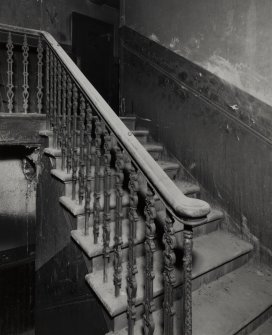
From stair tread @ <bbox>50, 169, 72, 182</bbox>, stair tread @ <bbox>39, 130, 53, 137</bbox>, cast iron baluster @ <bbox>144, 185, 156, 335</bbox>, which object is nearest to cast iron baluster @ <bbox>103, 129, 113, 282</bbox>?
cast iron baluster @ <bbox>144, 185, 156, 335</bbox>

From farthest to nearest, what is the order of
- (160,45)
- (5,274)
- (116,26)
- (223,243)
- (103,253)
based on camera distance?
(116,26)
(5,274)
(160,45)
(223,243)
(103,253)

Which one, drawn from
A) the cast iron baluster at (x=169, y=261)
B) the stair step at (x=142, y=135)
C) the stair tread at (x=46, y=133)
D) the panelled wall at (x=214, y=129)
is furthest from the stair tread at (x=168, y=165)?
the cast iron baluster at (x=169, y=261)

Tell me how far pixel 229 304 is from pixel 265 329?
0.35 metres

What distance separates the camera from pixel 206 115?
3.08 metres

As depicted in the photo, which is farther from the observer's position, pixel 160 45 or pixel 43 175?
pixel 160 45

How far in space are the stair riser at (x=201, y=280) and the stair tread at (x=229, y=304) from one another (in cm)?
3

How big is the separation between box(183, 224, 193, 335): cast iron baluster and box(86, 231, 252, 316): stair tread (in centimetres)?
54

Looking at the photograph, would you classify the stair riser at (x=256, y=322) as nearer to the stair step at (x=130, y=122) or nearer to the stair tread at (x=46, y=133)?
the stair tread at (x=46, y=133)

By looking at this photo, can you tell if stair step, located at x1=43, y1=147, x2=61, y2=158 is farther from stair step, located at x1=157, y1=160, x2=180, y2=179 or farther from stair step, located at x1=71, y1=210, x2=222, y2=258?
stair step, located at x1=157, y1=160, x2=180, y2=179

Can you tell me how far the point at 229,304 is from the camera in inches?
84.7

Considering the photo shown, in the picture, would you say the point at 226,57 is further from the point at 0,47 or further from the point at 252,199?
the point at 0,47

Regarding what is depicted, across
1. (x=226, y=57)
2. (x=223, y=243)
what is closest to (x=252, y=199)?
(x=223, y=243)

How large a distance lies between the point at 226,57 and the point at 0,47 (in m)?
3.47

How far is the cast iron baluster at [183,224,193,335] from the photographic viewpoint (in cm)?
133
